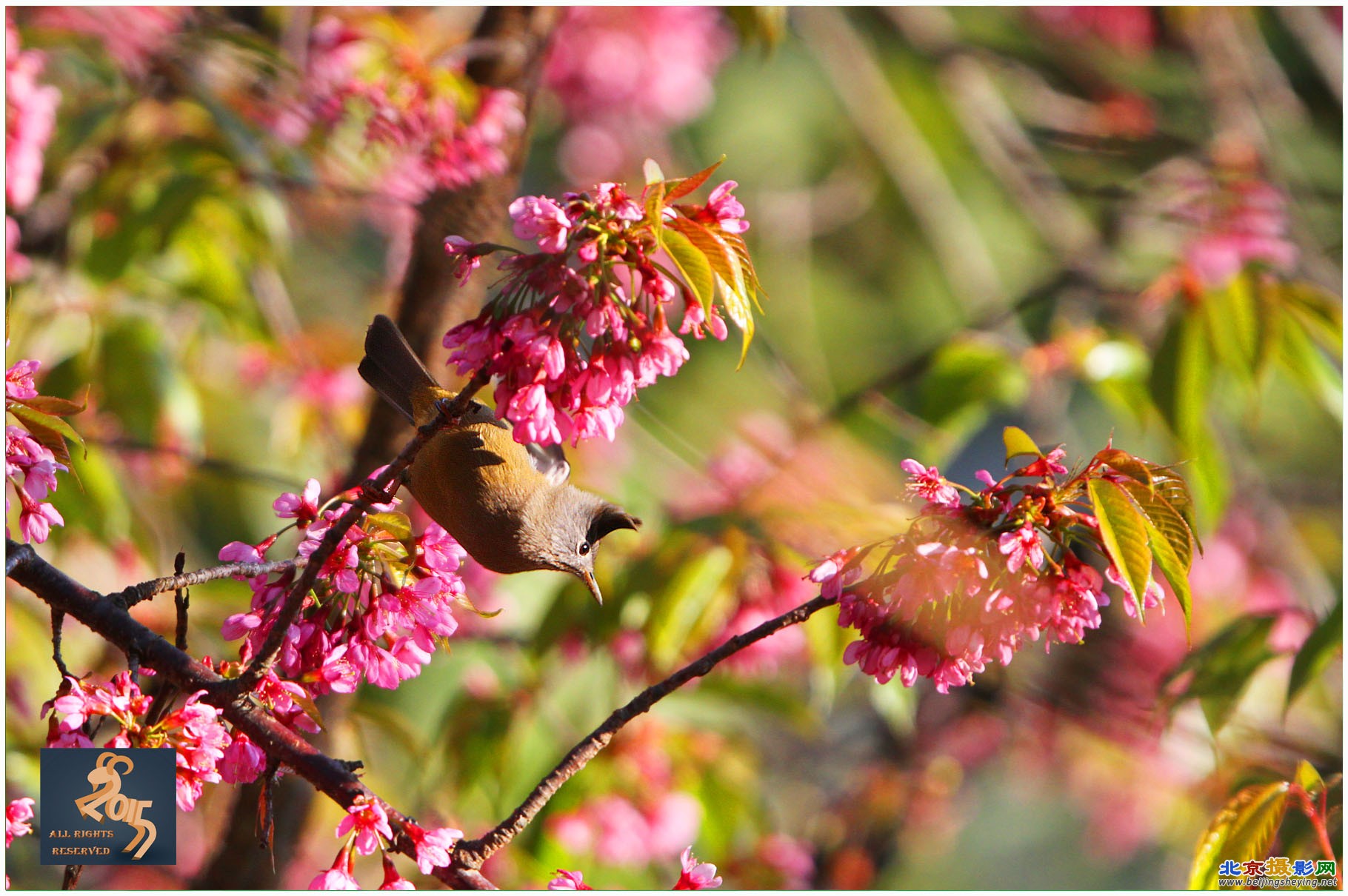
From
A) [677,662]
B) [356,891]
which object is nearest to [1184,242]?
[677,662]

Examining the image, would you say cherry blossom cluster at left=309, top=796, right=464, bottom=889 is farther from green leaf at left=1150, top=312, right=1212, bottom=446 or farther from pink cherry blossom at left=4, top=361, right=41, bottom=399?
green leaf at left=1150, top=312, right=1212, bottom=446

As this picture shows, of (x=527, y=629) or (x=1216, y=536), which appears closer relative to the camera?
(x=527, y=629)

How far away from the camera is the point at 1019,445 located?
596 millimetres

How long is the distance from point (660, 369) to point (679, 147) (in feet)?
9.28

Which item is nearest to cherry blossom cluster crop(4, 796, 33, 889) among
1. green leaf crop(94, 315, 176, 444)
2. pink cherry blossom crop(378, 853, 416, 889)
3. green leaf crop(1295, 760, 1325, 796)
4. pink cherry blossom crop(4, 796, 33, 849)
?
pink cherry blossom crop(4, 796, 33, 849)

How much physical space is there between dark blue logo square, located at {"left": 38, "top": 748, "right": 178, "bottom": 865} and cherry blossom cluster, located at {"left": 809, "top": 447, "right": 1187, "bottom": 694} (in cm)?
39

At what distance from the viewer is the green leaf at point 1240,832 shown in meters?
0.81

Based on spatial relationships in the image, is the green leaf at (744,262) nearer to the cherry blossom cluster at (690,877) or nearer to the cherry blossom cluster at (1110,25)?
the cherry blossom cluster at (690,877)

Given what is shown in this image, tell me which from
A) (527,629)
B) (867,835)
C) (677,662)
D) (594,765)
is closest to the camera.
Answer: (677,662)

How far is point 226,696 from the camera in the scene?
0.60 m

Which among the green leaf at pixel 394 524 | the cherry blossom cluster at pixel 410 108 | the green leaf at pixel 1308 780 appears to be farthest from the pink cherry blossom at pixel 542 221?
the green leaf at pixel 1308 780

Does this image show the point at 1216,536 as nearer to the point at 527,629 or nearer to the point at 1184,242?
the point at 1184,242

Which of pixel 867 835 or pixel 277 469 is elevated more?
pixel 277 469

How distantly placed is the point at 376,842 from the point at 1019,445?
0.40 meters
